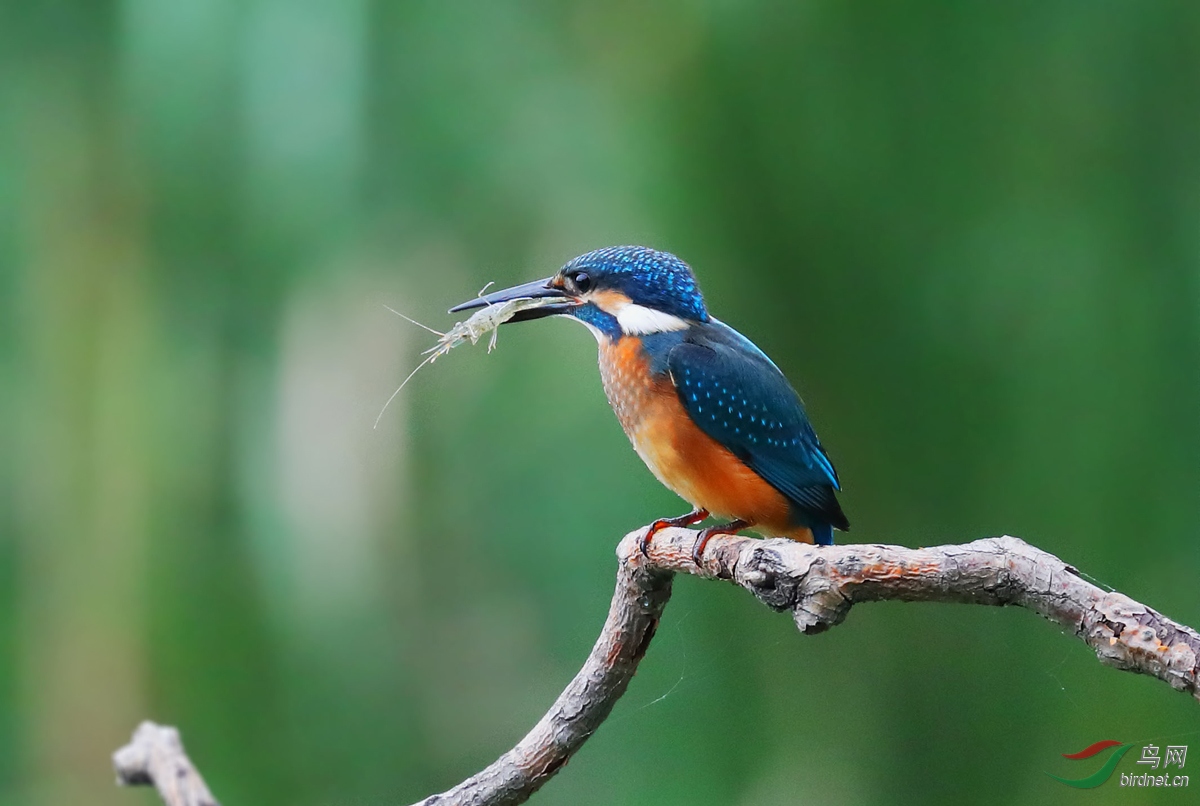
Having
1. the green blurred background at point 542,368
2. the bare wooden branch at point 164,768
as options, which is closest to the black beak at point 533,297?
the bare wooden branch at point 164,768

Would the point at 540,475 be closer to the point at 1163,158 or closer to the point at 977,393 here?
the point at 977,393

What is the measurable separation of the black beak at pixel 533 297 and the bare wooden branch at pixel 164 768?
591mm

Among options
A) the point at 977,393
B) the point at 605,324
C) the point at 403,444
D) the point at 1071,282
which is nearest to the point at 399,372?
the point at 403,444

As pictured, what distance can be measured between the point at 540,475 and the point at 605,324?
109 cm

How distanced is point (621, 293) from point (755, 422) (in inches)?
8.9

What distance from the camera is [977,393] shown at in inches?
84.0

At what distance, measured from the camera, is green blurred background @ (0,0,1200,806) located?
2.07 m

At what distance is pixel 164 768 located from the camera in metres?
1.22

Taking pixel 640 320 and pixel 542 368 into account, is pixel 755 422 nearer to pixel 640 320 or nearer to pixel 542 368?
pixel 640 320

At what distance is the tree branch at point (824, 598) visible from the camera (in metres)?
0.75
